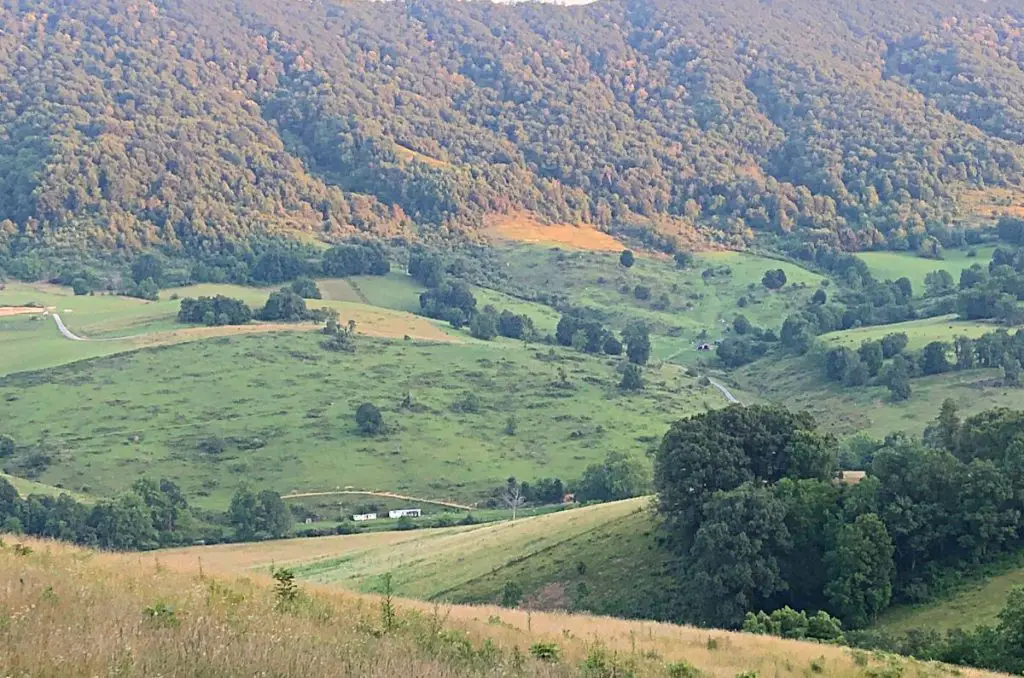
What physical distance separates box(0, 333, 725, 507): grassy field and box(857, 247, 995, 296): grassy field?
5982 centimetres

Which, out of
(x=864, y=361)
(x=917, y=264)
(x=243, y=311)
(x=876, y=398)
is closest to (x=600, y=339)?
(x=864, y=361)

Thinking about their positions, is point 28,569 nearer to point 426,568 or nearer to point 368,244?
point 426,568

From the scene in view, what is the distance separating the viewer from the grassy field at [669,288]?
6422 inches

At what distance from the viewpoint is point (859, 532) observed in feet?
126

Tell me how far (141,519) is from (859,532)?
4978 centimetres

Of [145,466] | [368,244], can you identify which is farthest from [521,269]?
[145,466]

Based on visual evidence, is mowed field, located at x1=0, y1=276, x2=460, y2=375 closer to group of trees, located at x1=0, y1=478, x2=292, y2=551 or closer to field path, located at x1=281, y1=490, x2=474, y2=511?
field path, located at x1=281, y1=490, x2=474, y2=511

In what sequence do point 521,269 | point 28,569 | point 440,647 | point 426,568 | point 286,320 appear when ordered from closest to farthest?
point 440,647 → point 28,569 → point 426,568 → point 286,320 → point 521,269

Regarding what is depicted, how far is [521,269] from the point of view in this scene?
18850cm

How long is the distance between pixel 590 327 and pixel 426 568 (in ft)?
309

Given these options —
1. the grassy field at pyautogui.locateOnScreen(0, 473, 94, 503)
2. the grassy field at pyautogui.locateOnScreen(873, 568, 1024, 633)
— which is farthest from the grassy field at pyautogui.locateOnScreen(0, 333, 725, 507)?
the grassy field at pyautogui.locateOnScreen(873, 568, 1024, 633)

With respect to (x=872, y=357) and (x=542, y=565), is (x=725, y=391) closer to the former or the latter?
(x=872, y=357)

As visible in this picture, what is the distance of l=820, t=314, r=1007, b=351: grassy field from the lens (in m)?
127

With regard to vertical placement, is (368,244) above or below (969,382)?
above
